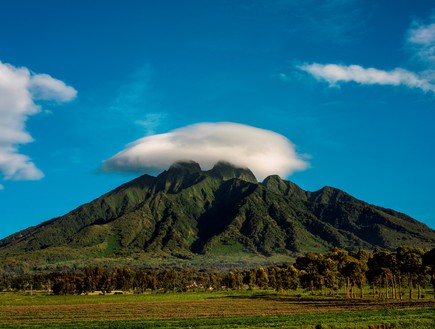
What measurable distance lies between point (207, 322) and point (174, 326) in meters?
6.72

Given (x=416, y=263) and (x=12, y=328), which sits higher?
(x=416, y=263)

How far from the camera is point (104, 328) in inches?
2603

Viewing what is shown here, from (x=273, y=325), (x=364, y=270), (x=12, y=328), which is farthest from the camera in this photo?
(x=364, y=270)

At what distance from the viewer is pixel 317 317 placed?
74000 millimetres

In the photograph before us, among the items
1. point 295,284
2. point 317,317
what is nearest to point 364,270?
point 295,284

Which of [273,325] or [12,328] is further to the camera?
[12,328]

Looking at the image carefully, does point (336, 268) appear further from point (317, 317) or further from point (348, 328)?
point (348, 328)

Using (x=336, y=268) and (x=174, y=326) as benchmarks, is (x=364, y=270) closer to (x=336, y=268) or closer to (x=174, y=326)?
(x=336, y=268)

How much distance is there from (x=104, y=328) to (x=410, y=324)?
44.3 meters

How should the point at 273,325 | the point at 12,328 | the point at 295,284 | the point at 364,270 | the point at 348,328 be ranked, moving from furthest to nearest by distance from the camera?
1. the point at 295,284
2. the point at 364,270
3. the point at 12,328
4. the point at 273,325
5. the point at 348,328

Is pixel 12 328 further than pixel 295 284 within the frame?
No

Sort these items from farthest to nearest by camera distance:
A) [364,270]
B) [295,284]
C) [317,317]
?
[295,284]
[364,270]
[317,317]

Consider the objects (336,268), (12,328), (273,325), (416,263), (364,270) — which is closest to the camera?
(273,325)

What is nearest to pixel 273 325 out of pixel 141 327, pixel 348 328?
pixel 348 328
